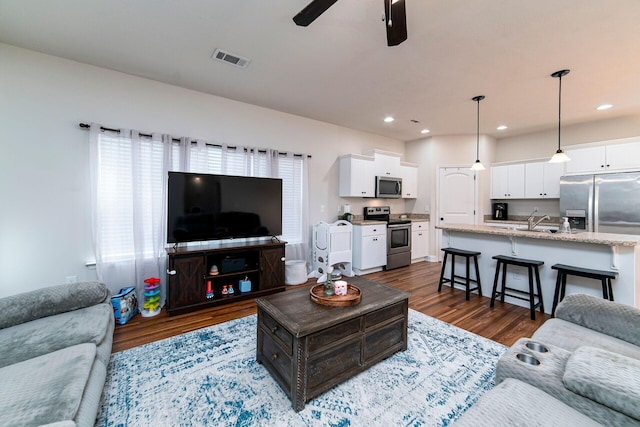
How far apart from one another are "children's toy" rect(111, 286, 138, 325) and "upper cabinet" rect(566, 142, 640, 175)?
7.07 meters

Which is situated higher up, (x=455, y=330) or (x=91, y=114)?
(x=91, y=114)

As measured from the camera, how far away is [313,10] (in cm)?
149

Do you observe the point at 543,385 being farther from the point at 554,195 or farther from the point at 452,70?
the point at 554,195

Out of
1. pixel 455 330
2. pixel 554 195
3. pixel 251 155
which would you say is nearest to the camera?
pixel 455 330

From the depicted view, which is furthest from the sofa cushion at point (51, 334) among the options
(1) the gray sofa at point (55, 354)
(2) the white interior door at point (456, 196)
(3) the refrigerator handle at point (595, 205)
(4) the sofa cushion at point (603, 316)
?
(3) the refrigerator handle at point (595, 205)

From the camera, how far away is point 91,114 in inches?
113

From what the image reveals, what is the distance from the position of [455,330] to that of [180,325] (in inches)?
114

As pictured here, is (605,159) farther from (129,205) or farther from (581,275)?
(129,205)

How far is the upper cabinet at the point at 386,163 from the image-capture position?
5.21m

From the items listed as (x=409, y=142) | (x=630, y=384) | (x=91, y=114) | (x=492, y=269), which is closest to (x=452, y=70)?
(x=492, y=269)

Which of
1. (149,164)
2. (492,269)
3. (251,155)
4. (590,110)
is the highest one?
(590,110)

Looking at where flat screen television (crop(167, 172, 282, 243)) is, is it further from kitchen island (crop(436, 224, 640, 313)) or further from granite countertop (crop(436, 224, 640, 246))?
granite countertop (crop(436, 224, 640, 246))

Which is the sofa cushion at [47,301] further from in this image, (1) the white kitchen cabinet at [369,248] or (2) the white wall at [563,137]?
(2) the white wall at [563,137]

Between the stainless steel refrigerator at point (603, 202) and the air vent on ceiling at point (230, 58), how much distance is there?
559 centimetres
